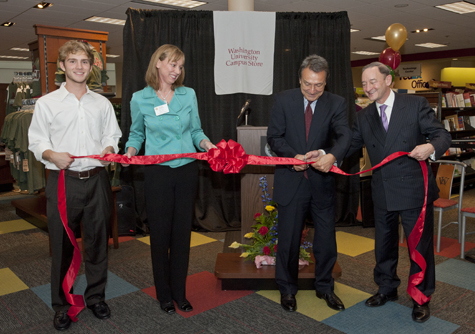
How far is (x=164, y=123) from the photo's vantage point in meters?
2.58

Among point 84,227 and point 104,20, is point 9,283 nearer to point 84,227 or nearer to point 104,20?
point 84,227

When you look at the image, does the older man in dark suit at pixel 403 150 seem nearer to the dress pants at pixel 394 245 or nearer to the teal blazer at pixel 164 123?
the dress pants at pixel 394 245

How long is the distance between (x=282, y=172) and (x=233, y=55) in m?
2.47

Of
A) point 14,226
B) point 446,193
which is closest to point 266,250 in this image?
point 446,193

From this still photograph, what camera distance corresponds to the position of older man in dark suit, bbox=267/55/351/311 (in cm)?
264

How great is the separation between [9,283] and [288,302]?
237cm

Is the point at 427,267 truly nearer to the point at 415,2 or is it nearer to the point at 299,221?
the point at 299,221

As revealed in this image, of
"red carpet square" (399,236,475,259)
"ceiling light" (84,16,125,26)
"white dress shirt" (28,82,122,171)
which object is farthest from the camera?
"ceiling light" (84,16,125,26)

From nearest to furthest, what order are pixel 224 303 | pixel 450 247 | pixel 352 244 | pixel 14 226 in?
1. pixel 224 303
2. pixel 450 247
3. pixel 352 244
4. pixel 14 226

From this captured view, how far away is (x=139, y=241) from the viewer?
470cm

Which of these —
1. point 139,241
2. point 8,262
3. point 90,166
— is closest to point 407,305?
point 90,166

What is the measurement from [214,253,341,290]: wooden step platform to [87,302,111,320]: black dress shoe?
82 centimetres

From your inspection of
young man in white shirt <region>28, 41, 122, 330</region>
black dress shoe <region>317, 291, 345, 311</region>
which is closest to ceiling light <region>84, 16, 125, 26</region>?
young man in white shirt <region>28, 41, 122, 330</region>

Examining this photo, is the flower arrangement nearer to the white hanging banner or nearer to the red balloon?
the white hanging banner
